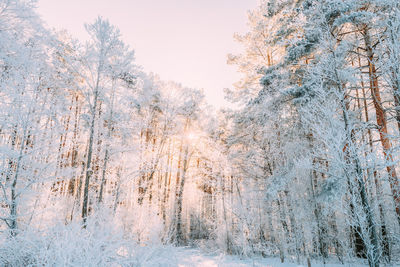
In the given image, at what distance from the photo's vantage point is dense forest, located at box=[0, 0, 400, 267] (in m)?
5.01

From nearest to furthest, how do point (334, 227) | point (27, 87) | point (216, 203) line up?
point (27, 87) → point (334, 227) → point (216, 203)

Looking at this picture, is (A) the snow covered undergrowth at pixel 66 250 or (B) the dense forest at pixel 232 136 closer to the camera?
(A) the snow covered undergrowth at pixel 66 250

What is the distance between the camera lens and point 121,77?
9969 millimetres

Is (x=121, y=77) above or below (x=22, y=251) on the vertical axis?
above

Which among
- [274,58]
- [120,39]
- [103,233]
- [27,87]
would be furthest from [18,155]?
[274,58]

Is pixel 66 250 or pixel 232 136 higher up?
pixel 232 136

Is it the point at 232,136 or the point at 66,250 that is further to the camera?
the point at 232,136

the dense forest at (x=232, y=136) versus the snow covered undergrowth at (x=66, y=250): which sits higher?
the dense forest at (x=232, y=136)

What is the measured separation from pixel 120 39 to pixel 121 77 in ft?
5.63

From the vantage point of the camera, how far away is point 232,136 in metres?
12.8

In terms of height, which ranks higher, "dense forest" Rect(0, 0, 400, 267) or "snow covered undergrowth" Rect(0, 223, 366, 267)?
"dense forest" Rect(0, 0, 400, 267)

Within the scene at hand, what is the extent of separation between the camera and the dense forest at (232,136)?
501 cm

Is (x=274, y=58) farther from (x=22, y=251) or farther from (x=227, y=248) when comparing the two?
(x=22, y=251)

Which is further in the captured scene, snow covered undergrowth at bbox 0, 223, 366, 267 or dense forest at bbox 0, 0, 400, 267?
dense forest at bbox 0, 0, 400, 267
